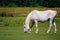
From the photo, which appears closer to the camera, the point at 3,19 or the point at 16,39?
the point at 16,39

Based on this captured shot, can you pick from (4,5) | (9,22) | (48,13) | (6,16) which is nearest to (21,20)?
(9,22)

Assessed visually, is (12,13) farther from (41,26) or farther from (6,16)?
(41,26)

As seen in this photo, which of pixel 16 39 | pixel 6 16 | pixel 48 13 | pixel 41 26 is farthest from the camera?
pixel 6 16

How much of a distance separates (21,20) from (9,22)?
3.25 ft

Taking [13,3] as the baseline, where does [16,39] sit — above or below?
above

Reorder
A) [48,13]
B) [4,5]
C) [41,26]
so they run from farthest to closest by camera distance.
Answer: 1. [4,5]
2. [41,26]
3. [48,13]

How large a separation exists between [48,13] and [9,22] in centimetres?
598

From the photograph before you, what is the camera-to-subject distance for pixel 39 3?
3306cm

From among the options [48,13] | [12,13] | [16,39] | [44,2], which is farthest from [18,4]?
[16,39]

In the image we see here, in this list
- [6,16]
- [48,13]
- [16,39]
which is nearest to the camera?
[16,39]

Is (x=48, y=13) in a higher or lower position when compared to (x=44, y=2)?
higher

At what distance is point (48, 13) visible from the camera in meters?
18.9

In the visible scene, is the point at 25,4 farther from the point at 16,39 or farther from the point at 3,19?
the point at 16,39

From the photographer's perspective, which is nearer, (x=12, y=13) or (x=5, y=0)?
(x=12, y=13)
